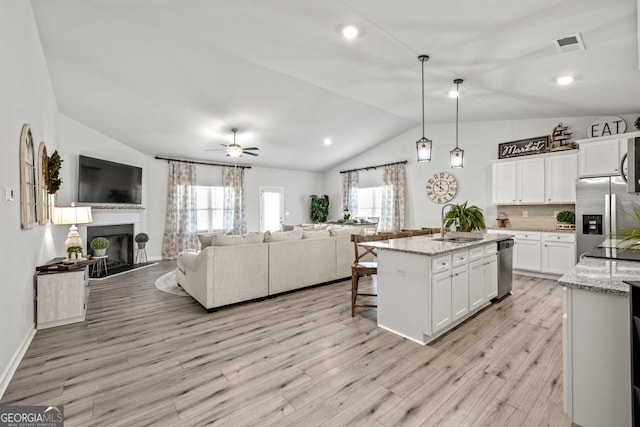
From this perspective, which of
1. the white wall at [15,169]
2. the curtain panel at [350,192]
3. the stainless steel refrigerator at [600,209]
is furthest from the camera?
the curtain panel at [350,192]

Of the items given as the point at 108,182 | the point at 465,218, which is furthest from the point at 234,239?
the point at 108,182

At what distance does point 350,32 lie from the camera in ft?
10.3

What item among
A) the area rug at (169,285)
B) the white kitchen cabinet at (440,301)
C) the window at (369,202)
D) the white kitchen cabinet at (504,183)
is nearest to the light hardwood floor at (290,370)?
the white kitchen cabinet at (440,301)

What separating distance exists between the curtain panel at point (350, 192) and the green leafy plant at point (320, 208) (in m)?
0.73

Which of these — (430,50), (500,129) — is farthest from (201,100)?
(500,129)

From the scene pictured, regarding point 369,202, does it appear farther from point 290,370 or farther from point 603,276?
point 603,276

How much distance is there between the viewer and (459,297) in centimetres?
314

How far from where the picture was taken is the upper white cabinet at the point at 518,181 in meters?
5.42

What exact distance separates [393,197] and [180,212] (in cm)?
576

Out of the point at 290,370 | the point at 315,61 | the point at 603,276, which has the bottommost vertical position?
the point at 290,370

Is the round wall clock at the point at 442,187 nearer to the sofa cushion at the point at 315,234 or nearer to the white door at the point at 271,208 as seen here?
the sofa cushion at the point at 315,234

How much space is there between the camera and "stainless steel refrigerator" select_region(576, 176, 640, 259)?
4309 mm

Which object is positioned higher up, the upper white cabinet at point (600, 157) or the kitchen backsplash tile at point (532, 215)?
the upper white cabinet at point (600, 157)

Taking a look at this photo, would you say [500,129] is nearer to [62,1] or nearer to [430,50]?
[430,50]
